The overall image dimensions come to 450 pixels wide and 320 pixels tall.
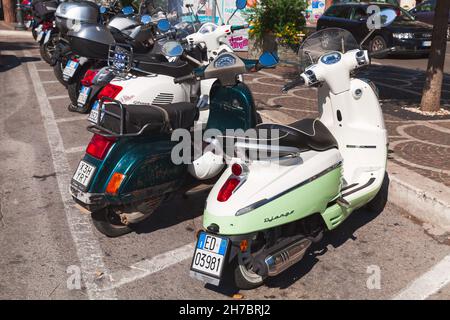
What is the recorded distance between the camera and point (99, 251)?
4.06m

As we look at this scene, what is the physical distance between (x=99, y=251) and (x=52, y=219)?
77 cm

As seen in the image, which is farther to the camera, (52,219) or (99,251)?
(52,219)

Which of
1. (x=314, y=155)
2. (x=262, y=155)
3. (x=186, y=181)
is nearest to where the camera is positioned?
(x=262, y=155)

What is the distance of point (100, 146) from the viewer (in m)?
3.98

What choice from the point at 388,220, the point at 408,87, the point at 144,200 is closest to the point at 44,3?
the point at 408,87

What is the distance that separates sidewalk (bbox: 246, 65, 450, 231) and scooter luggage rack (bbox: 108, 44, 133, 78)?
6.95 ft

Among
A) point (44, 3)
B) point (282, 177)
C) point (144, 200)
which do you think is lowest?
point (144, 200)

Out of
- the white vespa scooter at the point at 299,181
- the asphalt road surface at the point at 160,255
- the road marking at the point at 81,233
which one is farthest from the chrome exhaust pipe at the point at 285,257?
the road marking at the point at 81,233

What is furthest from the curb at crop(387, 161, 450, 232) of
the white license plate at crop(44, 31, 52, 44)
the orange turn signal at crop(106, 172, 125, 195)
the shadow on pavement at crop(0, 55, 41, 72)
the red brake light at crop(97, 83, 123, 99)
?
the shadow on pavement at crop(0, 55, 41, 72)

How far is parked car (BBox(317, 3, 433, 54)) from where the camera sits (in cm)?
1444

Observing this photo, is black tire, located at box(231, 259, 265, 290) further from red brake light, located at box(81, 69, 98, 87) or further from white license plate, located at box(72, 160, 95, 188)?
red brake light, located at box(81, 69, 98, 87)

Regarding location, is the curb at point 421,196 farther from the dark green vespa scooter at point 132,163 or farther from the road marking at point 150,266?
the road marking at point 150,266

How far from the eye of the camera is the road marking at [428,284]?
11.4ft

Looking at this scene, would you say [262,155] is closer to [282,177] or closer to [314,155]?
[282,177]
